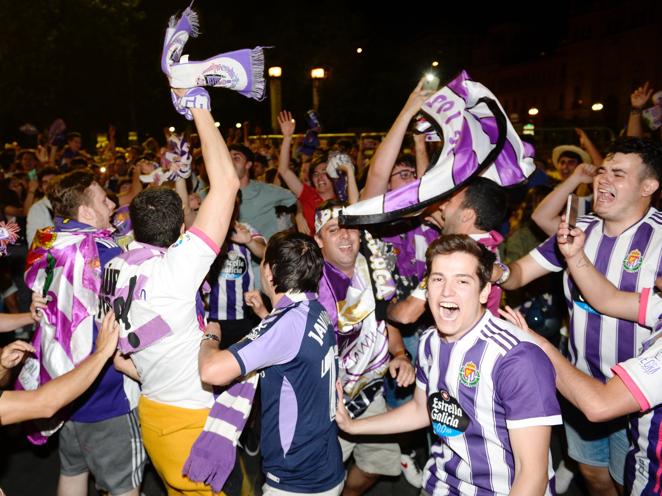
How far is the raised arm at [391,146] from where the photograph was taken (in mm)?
3752

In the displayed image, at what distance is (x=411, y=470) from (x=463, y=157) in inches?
103

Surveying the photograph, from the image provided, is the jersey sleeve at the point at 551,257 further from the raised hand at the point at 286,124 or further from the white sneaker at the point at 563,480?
the raised hand at the point at 286,124

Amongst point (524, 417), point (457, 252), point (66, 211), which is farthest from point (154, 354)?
point (524, 417)

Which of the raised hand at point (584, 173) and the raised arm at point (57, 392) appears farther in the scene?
the raised hand at point (584, 173)

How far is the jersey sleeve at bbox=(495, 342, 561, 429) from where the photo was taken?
6.95 feet

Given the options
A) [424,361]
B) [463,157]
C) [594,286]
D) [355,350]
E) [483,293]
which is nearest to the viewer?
[483,293]

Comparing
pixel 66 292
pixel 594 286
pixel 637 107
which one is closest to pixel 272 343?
pixel 66 292

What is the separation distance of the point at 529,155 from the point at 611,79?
163 feet

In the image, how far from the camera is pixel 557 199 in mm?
4723

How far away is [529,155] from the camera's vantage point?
3.48 meters

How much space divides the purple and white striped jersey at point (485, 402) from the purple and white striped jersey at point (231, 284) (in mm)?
2867

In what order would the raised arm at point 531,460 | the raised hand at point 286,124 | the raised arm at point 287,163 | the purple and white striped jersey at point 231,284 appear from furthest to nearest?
the raised hand at point 286,124 → the raised arm at point 287,163 → the purple and white striped jersey at point 231,284 → the raised arm at point 531,460

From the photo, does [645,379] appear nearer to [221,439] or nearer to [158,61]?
[221,439]

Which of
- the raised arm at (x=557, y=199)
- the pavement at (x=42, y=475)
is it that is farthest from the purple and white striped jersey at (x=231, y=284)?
the raised arm at (x=557, y=199)
